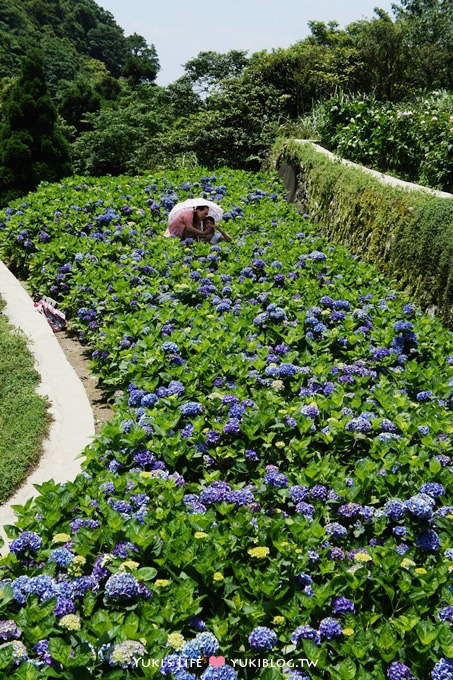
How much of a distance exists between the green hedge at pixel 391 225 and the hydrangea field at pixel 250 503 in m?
0.34

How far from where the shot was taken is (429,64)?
21328mm

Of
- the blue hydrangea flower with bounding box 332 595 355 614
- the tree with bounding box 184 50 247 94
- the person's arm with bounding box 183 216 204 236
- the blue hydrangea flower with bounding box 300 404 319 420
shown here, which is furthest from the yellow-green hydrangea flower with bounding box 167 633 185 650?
the tree with bounding box 184 50 247 94

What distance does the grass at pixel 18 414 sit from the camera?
11.8 ft

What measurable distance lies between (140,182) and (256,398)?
7039 millimetres

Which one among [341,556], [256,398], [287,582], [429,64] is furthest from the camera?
[429,64]

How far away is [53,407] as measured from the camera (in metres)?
4.31

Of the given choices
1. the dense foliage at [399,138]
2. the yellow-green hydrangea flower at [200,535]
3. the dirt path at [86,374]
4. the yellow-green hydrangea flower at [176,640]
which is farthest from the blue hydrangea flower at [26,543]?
the dense foliage at [399,138]

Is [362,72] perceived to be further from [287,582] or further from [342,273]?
[287,582]

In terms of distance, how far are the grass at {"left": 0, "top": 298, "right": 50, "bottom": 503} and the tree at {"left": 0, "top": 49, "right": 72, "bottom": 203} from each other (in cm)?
687

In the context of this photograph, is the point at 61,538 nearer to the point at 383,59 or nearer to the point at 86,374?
the point at 86,374

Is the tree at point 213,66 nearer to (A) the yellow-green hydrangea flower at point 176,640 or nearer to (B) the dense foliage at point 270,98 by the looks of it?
(B) the dense foliage at point 270,98

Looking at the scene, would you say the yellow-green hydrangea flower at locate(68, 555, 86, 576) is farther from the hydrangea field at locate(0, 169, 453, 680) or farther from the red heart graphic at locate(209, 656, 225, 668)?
the red heart graphic at locate(209, 656, 225, 668)

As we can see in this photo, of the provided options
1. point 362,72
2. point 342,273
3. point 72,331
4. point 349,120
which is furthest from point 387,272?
point 362,72

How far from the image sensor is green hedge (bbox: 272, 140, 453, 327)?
5.34 meters
